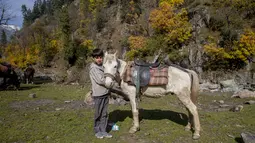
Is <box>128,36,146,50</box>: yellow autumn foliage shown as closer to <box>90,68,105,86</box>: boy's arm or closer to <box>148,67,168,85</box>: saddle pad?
<box>148,67,168,85</box>: saddle pad

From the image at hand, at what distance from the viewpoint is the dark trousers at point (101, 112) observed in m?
5.41

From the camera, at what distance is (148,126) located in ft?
21.1

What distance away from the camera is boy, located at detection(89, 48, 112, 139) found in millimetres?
5238

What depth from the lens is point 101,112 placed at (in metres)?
5.52

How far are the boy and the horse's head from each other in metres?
0.24

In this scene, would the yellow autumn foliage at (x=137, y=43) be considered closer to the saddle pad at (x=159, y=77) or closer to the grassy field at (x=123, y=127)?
the grassy field at (x=123, y=127)

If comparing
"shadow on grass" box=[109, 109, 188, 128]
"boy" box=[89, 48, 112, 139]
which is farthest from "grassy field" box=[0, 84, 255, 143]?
"boy" box=[89, 48, 112, 139]

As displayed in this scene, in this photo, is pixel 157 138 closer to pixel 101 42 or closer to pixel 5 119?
pixel 5 119

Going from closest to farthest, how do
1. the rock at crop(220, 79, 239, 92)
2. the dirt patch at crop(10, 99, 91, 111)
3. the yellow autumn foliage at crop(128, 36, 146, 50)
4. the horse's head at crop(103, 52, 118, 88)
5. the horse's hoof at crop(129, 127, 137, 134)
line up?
the horse's head at crop(103, 52, 118, 88) < the horse's hoof at crop(129, 127, 137, 134) < the dirt patch at crop(10, 99, 91, 111) < the rock at crop(220, 79, 239, 92) < the yellow autumn foliage at crop(128, 36, 146, 50)

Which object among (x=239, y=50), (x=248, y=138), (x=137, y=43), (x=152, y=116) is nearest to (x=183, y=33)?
(x=137, y=43)

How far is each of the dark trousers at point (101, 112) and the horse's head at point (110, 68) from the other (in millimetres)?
646

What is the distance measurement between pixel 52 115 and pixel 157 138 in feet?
13.5

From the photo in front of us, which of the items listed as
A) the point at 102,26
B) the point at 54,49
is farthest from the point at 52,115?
the point at 54,49

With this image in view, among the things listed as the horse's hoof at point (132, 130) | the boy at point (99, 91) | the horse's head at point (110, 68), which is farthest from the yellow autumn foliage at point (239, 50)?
the boy at point (99, 91)
